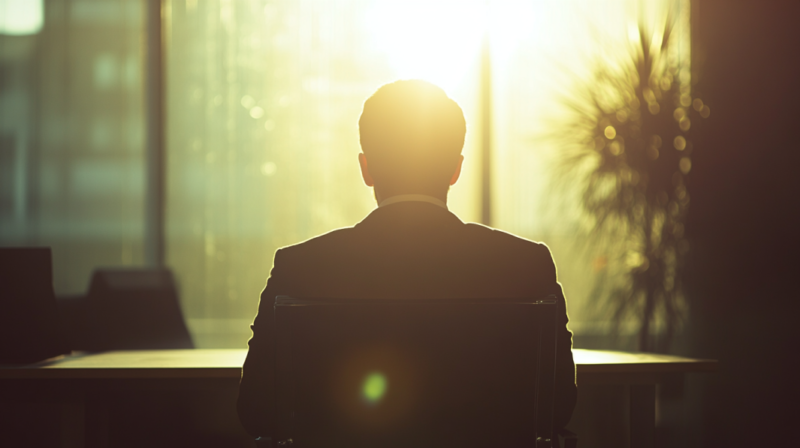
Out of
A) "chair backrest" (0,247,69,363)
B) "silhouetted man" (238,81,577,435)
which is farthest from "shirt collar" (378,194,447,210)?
"chair backrest" (0,247,69,363)

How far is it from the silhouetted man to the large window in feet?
9.25

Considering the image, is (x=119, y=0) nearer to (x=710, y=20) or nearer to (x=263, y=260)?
(x=263, y=260)

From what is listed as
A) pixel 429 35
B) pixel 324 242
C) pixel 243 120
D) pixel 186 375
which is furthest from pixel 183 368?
pixel 429 35

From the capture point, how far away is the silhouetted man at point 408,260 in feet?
3.36

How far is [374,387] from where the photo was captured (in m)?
0.96

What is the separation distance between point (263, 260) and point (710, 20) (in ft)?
9.58

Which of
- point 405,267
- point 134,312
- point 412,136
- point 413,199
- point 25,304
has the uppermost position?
point 412,136

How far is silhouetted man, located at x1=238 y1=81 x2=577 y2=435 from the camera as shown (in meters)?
1.02

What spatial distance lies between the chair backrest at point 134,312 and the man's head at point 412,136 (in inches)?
68.2

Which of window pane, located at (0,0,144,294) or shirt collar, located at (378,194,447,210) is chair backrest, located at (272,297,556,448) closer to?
shirt collar, located at (378,194,447,210)

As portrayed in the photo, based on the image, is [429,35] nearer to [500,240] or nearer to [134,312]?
[134,312]

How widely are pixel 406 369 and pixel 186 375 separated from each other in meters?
0.83

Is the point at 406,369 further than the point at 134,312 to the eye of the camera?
No

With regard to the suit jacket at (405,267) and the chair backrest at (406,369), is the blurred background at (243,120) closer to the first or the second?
the suit jacket at (405,267)
